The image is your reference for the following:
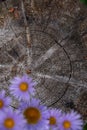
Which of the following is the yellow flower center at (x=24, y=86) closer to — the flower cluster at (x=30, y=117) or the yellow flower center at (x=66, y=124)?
the flower cluster at (x=30, y=117)

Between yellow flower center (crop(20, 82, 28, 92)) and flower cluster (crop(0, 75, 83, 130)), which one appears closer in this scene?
flower cluster (crop(0, 75, 83, 130))

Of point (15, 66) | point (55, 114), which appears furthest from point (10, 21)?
point (55, 114)

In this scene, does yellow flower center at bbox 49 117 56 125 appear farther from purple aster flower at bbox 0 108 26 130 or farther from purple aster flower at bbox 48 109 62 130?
purple aster flower at bbox 0 108 26 130

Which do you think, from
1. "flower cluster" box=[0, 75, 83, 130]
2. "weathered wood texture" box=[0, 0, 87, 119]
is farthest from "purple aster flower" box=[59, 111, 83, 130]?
"weathered wood texture" box=[0, 0, 87, 119]

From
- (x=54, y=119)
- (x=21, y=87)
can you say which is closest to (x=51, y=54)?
(x=21, y=87)

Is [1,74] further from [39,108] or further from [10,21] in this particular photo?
[39,108]

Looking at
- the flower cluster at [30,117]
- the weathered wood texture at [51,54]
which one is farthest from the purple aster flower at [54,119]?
the weathered wood texture at [51,54]

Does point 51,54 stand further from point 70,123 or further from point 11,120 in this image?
point 11,120
